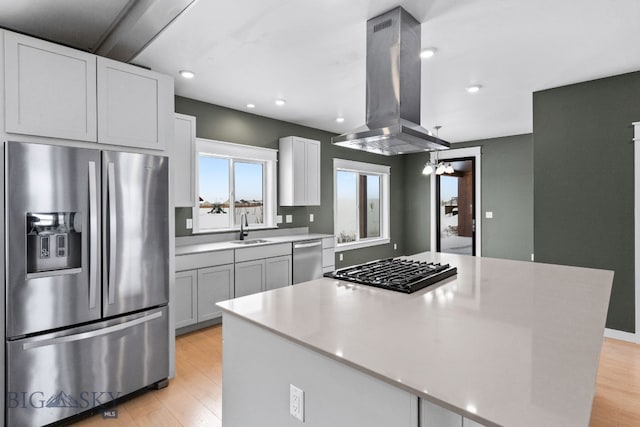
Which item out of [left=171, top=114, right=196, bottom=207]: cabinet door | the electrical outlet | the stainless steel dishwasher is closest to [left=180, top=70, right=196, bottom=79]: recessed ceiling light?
[left=171, top=114, right=196, bottom=207]: cabinet door

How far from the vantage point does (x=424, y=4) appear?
208 cm

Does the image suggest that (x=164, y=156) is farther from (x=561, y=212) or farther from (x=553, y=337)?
(x=561, y=212)

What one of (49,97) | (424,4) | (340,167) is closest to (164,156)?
(49,97)

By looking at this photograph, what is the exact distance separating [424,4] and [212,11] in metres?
1.31

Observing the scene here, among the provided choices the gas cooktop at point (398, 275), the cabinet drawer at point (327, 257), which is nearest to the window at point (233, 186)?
the cabinet drawer at point (327, 257)

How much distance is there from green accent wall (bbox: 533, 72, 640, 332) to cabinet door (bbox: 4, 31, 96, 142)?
4.15 metres

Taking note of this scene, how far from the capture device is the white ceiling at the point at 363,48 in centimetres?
215

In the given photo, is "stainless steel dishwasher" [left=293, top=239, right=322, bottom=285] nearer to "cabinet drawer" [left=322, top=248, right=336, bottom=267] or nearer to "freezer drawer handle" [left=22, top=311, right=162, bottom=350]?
"cabinet drawer" [left=322, top=248, right=336, bottom=267]

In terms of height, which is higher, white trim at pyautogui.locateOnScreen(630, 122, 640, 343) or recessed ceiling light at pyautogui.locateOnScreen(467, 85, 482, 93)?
recessed ceiling light at pyautogui.locateOnScreen(467, 85, 482, 93)

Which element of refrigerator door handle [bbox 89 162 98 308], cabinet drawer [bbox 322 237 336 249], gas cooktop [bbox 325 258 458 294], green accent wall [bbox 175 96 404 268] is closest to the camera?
gas cooktop [bbox 325 258 458 294]

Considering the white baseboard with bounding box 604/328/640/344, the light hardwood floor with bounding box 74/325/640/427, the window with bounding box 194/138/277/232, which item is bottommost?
the light hardwood floor with bounding box 74/325/640/427

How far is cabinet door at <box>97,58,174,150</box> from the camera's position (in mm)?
2240

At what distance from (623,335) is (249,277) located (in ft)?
12.5

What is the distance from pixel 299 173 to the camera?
15.8 feet
